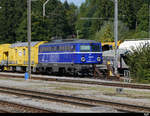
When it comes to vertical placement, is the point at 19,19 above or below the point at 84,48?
above

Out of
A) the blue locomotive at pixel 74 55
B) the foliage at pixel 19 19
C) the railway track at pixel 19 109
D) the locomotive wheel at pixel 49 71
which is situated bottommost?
the railway track at pixel 19 109

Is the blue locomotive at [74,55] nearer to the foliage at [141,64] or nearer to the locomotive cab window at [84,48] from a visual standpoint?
the locomotive cab window at [84,48]

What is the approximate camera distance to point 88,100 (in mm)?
16547

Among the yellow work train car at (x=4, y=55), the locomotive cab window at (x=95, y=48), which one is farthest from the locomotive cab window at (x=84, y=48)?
the yellow work train car at (x=4, y=55)

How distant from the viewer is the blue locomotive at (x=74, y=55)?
33.0 metres

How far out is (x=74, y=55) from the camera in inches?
1307

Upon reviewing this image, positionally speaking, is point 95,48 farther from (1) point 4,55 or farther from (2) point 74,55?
(1) point 4,55

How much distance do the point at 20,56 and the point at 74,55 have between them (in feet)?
36.6

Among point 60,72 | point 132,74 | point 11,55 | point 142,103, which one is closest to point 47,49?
point 60,72

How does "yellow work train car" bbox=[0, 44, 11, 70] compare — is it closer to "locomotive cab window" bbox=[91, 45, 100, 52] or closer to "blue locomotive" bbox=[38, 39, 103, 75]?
"blue locomotive" bbox=[38, 39, 103, 75]

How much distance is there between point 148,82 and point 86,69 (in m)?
7.24

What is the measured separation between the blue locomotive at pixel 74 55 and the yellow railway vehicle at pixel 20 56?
3.88 metres

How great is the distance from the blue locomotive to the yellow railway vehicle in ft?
12.7

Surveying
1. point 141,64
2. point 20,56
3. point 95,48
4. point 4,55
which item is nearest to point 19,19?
point 4,55
